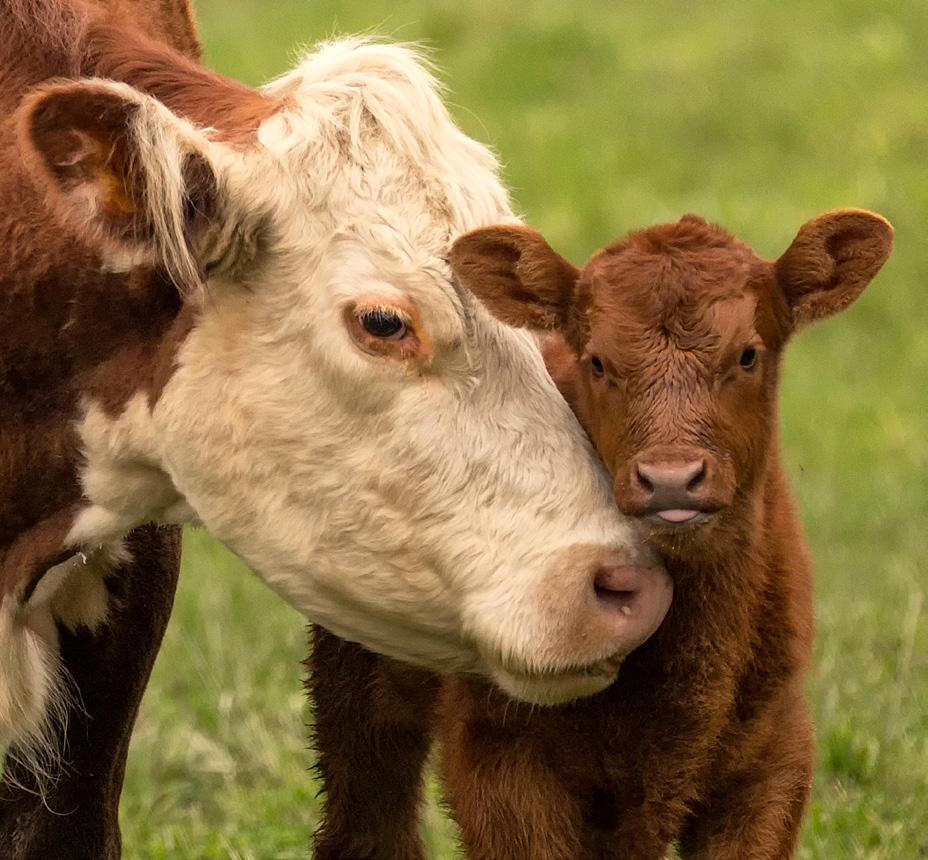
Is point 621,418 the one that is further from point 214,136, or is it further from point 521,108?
point 521,108

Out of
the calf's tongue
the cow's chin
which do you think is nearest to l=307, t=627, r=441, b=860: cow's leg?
the cow's chin

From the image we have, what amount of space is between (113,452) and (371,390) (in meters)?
0.62

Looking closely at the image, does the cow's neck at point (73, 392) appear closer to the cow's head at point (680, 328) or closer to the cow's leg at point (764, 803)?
the cow's head at point (680, 328)

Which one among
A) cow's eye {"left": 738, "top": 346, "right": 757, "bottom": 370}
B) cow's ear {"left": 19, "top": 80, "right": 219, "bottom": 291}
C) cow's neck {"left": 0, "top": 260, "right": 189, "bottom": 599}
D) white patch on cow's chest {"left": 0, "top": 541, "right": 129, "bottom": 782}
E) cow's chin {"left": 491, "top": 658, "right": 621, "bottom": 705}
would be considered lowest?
white patch on cow's chest {"left": 0, "top": 541, "right": 129, "bottom": 782}

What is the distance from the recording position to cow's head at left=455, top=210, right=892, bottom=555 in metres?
3.80

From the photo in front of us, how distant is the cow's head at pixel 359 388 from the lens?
4.12 metres

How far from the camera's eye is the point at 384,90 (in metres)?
4.43

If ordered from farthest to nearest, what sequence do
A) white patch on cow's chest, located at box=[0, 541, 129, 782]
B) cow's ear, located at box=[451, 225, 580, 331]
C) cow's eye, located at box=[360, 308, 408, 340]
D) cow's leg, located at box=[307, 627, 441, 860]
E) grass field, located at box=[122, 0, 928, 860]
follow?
grass field, located at box=[122, 0, 928, 860]
cow's leg, located at box=[307, 627, 441, 860]
white patch on cow's chest, located at box=[0, 541, 129, 782]
cow's eye, located at box=[360, 308, 408, 340]
cow's ear, located at box=[451, 225, 580, 331]

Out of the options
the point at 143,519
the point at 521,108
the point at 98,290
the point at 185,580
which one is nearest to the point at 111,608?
the point at 143,519

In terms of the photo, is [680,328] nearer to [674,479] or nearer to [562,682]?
[674,479]

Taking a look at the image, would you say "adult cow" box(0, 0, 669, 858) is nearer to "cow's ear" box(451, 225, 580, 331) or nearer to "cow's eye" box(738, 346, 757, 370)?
"cow's ear" box(451, 225, 580, 331)

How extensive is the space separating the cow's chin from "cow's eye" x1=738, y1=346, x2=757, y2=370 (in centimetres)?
63

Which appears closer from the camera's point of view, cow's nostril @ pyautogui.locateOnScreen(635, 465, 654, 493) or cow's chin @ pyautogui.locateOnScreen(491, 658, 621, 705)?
cow's nostril @ pyautogui.locateOnScreen(635, 465, 654, 493)

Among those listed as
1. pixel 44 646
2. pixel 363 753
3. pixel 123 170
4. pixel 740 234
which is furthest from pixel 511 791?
pixel 740 234
